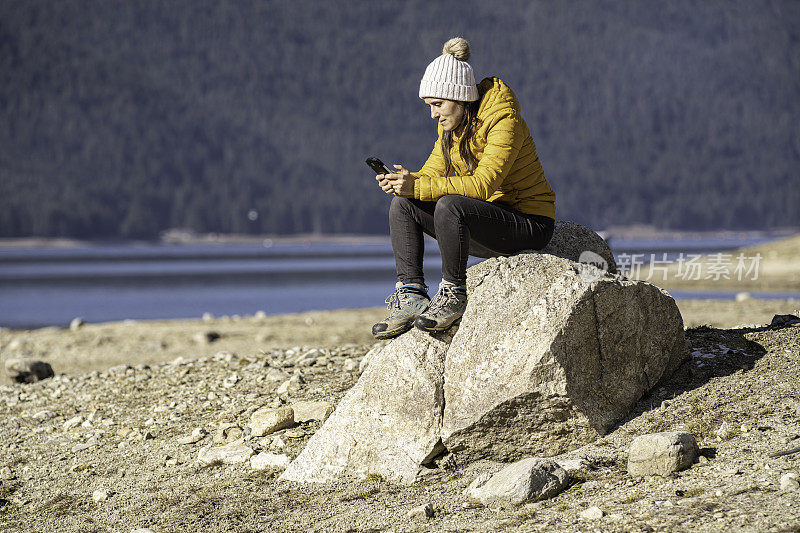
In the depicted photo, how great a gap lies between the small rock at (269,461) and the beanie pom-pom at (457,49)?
351 centimetres

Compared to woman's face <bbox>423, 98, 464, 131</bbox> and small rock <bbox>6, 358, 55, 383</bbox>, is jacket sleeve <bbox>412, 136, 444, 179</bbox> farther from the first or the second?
small rock <bbox>6, 358, 55, 383</bbox>

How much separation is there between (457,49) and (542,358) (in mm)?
2380

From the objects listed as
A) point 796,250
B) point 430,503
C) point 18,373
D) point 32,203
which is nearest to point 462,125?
point 430,503

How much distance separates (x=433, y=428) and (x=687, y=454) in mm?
1800

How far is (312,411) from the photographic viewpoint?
708 centimetres

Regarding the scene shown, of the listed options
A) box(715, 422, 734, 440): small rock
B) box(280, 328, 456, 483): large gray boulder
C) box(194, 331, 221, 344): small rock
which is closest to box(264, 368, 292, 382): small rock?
box(280, 328, 456, 483): large gray boulder

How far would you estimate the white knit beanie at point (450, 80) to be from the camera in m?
5.55

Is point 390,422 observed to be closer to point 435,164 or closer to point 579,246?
point 435,164

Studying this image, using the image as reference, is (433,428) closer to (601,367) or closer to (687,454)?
(601,367)

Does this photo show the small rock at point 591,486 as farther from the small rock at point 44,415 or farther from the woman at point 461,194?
the small rock at point 44,415

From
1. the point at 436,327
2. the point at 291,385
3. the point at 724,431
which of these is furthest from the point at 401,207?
the point at 291,385

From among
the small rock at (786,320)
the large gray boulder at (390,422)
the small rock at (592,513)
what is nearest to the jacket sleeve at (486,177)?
the large gray boulder at (390,422)

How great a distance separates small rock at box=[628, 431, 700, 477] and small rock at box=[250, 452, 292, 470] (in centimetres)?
281

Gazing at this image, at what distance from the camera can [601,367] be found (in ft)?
18.4
